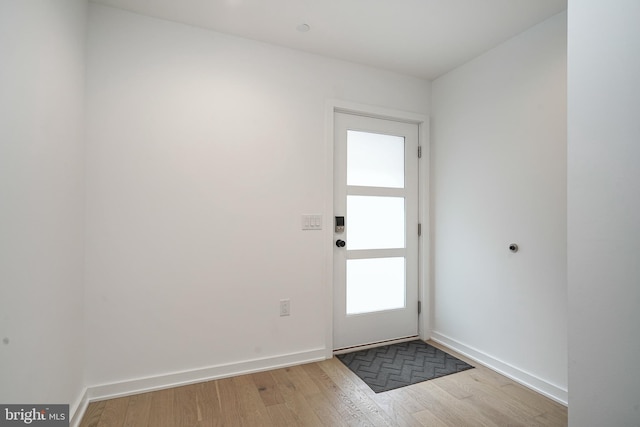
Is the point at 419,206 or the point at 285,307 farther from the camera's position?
the point at 419,206

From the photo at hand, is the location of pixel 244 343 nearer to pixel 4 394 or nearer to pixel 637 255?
pixel 4 394

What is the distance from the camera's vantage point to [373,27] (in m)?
2.26

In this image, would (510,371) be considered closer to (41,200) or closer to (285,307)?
(285,307)

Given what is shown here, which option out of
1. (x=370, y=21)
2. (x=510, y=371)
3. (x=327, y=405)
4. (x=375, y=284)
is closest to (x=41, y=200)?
(x=327, y=405)

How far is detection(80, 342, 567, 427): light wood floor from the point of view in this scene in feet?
5.92

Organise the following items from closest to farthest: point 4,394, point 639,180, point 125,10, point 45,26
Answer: point 639,180 < point 4,394 < point 45,26 < point 125,10

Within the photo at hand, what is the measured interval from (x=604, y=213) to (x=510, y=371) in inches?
73.5

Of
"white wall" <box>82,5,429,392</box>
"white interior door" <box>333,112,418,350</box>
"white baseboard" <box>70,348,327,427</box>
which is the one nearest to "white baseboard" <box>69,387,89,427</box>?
"white baseboard" <box>70,348,327,427</box>

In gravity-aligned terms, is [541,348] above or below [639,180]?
below

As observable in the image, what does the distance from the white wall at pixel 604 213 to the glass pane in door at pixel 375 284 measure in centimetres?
183

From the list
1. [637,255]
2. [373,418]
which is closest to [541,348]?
[373,418]

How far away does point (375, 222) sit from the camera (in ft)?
9.59

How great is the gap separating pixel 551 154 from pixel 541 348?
1359 mm

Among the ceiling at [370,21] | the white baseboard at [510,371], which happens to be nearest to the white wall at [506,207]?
the white baseboard at [510,371]
